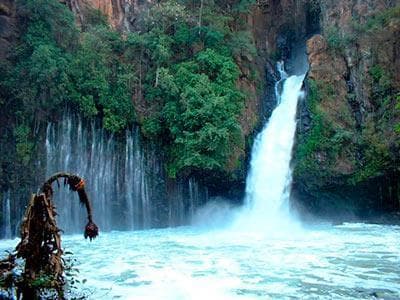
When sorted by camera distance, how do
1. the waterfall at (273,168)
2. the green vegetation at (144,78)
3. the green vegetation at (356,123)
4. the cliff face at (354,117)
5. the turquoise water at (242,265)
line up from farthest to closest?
the waterfall at (273,168) < the cliff face at (354,117) < the green vegetation at (356,123) < the green vegetation at (144,78) < the turquoise water at (242,265)

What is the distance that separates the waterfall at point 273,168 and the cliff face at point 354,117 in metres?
0.65

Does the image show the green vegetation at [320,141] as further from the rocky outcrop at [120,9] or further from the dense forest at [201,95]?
the rocky outcrop at [120,9]

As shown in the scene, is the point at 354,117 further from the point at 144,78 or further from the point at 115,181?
the point at 115,181

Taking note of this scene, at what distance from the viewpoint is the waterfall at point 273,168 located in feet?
67.4

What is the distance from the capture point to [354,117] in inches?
789

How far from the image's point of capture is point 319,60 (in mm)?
21109

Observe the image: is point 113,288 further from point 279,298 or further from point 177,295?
point 279,298

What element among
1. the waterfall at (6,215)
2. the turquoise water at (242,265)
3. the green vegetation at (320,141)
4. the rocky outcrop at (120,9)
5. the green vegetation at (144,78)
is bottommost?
the turquoise water at (242,265)

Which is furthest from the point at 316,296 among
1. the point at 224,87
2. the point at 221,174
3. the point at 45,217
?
the point at 224,87

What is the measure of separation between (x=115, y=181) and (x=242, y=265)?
10180 millimetres

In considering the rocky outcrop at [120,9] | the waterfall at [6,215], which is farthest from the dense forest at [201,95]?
the rocky outcrop at [120,9]

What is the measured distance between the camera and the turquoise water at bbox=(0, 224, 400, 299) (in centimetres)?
864

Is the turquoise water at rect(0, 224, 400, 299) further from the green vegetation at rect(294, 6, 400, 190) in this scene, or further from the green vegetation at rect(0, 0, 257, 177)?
the green vegetation at rect(0, 0, 257, 177)

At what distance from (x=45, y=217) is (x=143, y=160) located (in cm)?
1622
